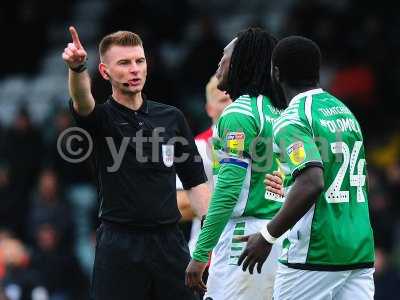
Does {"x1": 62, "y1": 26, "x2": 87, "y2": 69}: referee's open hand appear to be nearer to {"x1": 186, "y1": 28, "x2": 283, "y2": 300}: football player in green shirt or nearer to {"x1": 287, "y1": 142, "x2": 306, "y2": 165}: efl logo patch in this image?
{"x1": 186, "y1": 28, "x2": 283, "y2": 300}: football player in green shirt

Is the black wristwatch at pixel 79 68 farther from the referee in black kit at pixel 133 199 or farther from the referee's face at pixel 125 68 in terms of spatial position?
the referee's face at pixel 125 68

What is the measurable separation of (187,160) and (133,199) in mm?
591

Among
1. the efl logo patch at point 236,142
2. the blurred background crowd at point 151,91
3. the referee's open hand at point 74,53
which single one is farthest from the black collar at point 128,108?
the blurred background crowd at point 151,91

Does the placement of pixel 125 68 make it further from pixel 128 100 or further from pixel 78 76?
pixel 78 76

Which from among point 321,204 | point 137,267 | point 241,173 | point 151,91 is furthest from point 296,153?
point 151,91

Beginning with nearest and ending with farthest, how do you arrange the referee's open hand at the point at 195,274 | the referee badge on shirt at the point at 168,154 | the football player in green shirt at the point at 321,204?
the football player in green shirt at the point at 321,204 < the referee's open hand at the point at 195,274 < the referee badge on shirt at the point at 168,154

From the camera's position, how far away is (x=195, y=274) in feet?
21.8

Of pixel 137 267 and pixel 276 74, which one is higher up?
pixel 276 74

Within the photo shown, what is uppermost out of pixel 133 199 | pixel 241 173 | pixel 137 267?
pixel 241 173

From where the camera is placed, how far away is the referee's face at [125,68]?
731 cm

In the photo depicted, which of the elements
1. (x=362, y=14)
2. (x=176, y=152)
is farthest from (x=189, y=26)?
(x=176, y=152)

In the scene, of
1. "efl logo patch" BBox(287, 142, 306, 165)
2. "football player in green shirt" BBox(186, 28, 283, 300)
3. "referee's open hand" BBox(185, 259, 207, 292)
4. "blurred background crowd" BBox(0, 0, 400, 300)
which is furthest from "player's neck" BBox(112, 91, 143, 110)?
"blurred background crowd" BBox(0, 0, 400, 300)

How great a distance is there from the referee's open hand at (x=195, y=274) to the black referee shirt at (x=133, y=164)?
57 centimetres

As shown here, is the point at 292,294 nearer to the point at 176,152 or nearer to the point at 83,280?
the point at 176,152
